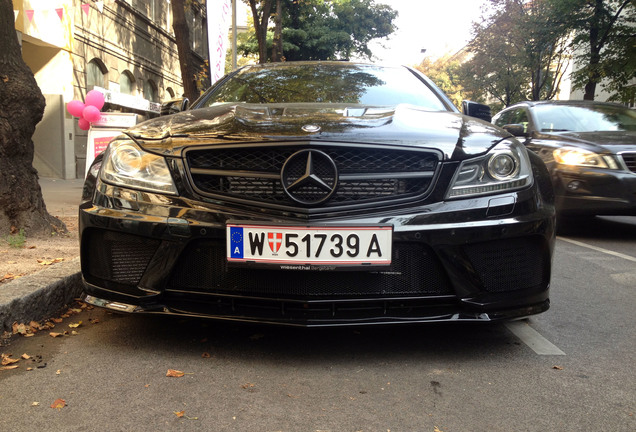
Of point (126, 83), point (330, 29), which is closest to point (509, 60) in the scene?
point (330, 29)

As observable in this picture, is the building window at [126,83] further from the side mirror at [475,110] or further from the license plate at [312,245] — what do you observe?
A: the license plate at [312,245]

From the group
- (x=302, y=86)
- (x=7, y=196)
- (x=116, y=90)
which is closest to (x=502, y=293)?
(x=302, y=86)

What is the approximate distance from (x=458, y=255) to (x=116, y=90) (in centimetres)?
1704

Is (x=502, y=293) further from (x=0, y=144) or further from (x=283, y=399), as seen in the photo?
(x=0, y=144)

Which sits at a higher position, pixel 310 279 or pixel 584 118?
pixel 584 118

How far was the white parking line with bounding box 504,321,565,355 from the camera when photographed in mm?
2834

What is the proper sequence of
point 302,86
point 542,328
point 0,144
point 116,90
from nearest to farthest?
point 542,328 < point 302,86 < point 0,144 < point 116,90

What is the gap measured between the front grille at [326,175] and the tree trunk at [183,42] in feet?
24.4

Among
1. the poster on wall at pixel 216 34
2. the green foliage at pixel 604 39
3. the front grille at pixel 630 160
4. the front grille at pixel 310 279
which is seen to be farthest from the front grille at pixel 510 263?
the green foliage at pixel 604 39

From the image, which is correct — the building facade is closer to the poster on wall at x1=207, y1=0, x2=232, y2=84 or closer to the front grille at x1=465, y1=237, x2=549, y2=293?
the poster on wall at x1=207, y1=0, x2=232, y2=84

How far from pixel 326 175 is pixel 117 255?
3.22 feet

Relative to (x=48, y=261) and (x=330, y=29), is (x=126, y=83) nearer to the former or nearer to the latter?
(x=48, y=261)

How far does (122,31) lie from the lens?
59.9ft

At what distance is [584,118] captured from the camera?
301 inches
